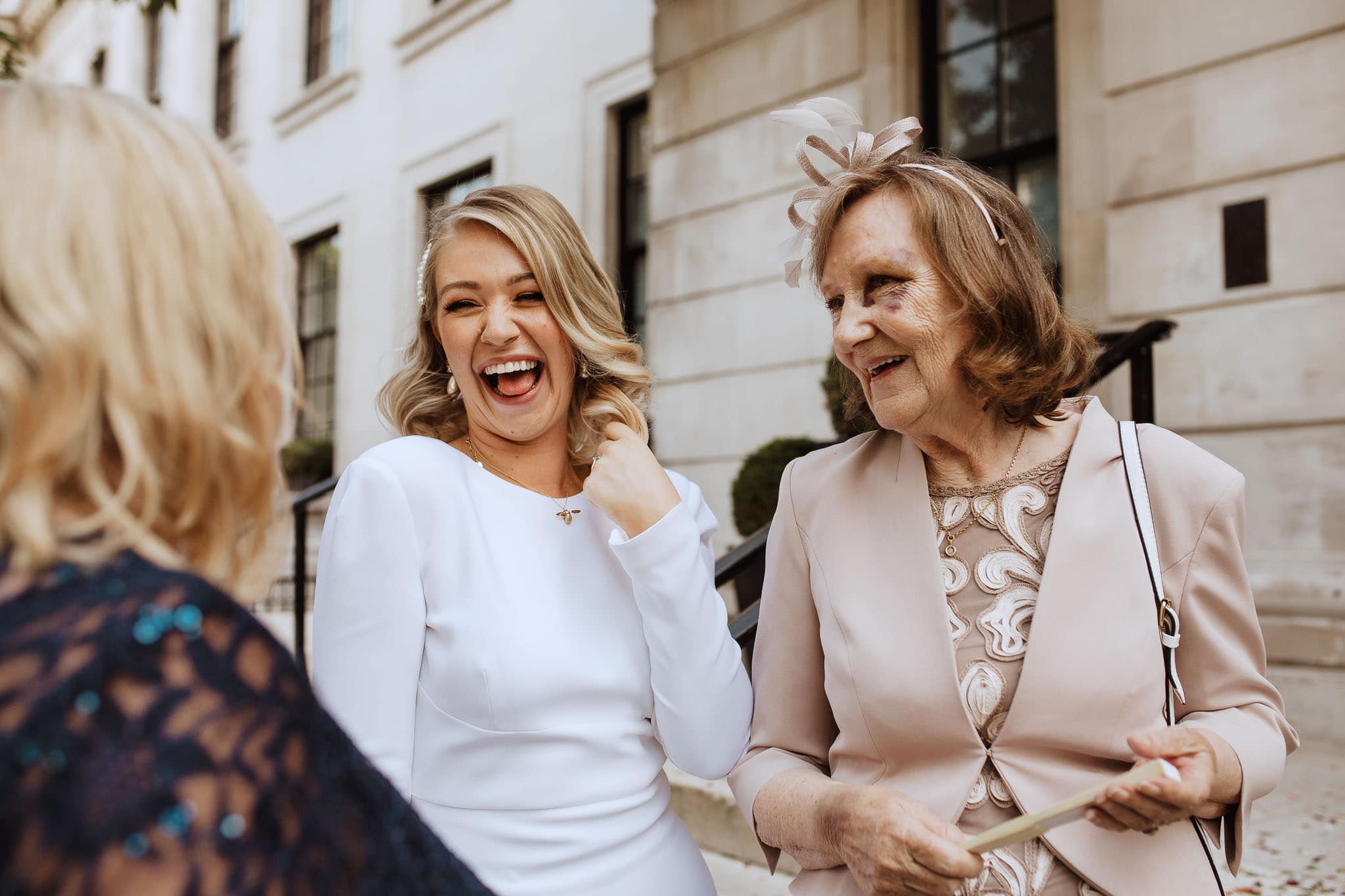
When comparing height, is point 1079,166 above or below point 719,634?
above

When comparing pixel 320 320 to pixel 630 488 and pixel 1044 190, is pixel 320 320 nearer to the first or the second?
pixel 1044 190

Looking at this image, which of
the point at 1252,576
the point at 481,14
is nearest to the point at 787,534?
the point at 1252,576

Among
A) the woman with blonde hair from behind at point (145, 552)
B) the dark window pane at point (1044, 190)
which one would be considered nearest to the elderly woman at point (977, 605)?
the woman with blonde hair from behind at point (145, 552)

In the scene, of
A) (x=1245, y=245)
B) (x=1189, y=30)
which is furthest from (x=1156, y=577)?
(x=1189, y=30)

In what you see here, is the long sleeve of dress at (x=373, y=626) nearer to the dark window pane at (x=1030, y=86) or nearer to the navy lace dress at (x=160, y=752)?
the navy lace dress at (x=160, y=752)

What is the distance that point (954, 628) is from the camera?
175 cm

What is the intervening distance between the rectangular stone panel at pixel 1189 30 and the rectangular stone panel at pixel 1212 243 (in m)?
0.64

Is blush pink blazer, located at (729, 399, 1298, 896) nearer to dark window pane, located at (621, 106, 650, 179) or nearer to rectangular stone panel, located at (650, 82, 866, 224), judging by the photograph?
rectangular stone panel, located at (650, 82, 866, 224)

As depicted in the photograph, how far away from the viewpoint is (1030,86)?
239 inches

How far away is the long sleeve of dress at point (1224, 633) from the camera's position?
5.44 ft

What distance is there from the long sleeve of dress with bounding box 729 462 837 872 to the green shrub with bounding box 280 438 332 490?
11.7 m

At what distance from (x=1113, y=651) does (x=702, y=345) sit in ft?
19.4

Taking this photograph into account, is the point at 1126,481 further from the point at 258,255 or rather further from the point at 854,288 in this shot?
the point at 258,255

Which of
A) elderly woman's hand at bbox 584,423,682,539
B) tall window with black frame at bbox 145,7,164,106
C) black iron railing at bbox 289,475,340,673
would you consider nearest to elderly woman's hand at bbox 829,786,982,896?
elderly woman's hand at bbox 584,423,682,539
